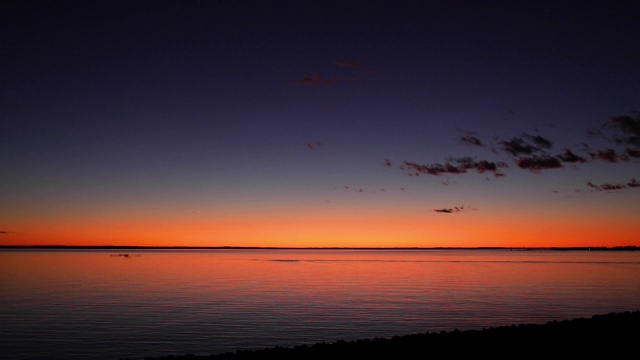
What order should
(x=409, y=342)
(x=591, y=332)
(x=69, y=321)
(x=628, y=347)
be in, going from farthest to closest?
(x=69, y=321)
(x=591, y=332)
(x=409, y=342)
(x=628, y=347)

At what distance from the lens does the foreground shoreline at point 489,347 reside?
768 inches

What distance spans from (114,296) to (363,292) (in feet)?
75.2

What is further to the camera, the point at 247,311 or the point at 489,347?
the point at 247,311

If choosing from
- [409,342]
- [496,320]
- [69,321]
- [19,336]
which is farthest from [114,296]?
[409,342]

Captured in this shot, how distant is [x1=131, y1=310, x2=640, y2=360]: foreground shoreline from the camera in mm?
19516

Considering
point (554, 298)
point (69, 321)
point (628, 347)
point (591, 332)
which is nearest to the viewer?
point (628, 347)

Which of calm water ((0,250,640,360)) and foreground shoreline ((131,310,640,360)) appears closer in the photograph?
foreground shoreline ((131,310,640,360))

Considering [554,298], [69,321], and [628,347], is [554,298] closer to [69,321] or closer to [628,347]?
[628,347]

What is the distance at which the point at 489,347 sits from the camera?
20.8 m

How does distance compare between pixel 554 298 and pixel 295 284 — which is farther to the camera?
pixel 295 284

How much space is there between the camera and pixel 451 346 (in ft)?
70.0

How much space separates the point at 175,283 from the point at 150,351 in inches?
1622

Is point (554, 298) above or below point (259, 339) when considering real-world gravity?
above

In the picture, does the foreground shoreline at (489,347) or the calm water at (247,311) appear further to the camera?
the calm water at (247,311)
